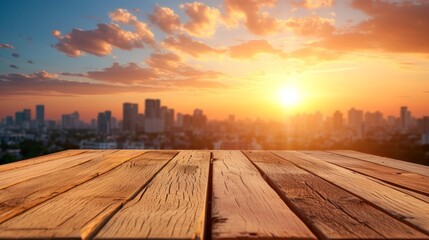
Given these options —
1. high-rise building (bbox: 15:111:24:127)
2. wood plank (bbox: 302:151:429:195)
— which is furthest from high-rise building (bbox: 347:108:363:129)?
high-rise building (bbox: 15:111:24:127)

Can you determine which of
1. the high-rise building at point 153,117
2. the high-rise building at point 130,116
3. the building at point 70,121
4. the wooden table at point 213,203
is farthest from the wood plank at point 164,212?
the building at point 70,121

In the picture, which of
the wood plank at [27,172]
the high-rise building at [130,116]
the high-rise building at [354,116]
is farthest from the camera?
the high-rise building at [130,116]

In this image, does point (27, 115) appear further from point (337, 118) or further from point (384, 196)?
point (384, 196)

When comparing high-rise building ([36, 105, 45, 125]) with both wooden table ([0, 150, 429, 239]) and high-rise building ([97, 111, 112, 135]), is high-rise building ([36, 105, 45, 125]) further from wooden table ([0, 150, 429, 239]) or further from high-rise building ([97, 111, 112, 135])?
wooden table ([0, 150, 429, 239])

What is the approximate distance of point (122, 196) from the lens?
5.04 feet

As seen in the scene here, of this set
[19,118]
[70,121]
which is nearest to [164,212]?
[70,121]

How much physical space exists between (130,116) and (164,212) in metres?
94.0

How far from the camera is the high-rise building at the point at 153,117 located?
78.8 m

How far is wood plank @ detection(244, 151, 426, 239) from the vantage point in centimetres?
107

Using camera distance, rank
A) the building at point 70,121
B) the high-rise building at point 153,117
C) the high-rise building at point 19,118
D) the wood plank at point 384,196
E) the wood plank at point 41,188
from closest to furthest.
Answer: the wood plank at point 384,196
the wood plank at point 41,188
the high-rise building at point 153,117
the building at point 70,121
the high-rise building at point 19,118

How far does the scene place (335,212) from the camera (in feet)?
4.26

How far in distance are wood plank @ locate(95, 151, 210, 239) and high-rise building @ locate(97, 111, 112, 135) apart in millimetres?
92760

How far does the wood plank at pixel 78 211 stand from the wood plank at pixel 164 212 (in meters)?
0.04

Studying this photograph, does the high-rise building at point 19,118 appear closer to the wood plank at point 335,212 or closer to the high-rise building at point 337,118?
the high-rise building at point 337,118
